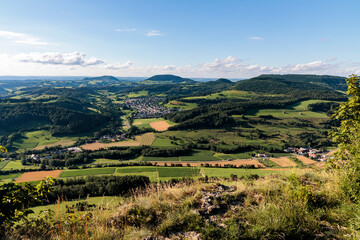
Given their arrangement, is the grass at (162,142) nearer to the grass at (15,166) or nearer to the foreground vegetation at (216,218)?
the grass at (15,166)

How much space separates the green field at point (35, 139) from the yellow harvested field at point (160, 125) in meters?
60.6

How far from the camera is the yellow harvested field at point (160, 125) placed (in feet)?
451

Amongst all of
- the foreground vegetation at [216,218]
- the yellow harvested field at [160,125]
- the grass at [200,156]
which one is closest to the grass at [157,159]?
the grass at [200,156]

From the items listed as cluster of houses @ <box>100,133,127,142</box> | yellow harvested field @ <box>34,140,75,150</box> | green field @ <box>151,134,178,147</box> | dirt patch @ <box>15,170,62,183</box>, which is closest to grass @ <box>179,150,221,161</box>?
green field @ <box>151,134,178,147</box>

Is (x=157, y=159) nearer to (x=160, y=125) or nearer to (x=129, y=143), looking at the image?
(x=129, y=143)

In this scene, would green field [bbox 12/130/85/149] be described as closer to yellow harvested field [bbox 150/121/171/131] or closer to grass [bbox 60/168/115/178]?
yellow harvested field [bbox 150/121/171/131]

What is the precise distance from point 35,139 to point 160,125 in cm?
9309

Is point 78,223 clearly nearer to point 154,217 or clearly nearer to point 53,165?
point 154,217

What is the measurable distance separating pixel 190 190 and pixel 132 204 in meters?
2.59

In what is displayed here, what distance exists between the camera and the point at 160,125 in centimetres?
14562

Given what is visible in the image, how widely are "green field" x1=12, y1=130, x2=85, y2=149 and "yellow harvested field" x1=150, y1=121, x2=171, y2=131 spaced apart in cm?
6057

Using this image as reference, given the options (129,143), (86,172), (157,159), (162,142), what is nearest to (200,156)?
(157,159)

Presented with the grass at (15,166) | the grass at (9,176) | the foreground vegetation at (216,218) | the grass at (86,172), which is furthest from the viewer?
the grass at (15,166)

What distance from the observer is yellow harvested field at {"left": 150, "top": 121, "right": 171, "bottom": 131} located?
137m
